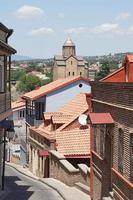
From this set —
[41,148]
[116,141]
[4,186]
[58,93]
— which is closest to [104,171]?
[116,141]

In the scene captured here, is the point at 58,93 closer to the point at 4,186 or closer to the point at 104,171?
the point at 4,186

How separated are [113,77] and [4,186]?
31.7ft

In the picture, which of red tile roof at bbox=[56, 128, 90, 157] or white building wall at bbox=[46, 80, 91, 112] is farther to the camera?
white building wall at bbox=[46, 80, 91, 112]

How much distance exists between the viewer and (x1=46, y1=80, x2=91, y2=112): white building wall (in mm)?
43125

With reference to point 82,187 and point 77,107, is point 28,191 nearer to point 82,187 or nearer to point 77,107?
point 82,187

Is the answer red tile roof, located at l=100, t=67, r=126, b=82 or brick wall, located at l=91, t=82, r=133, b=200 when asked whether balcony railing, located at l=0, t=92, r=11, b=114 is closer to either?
red tile roof, located at l=100, t=67, r=126, b=82

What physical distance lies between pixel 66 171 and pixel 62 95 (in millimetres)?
17433

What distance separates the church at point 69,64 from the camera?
392 feet

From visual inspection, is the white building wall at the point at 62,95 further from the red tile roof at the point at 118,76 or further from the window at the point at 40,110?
the red tile roof at the point at 118,76

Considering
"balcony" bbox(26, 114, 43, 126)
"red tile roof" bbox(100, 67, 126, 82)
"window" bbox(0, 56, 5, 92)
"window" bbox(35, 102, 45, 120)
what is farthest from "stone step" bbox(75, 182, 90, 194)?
"window" bbox(35, 102, 45, 120)

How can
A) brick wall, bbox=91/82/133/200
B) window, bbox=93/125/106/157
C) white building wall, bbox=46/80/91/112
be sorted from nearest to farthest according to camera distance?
brick wall, bbox=91/82/133/200 → window, bbox=93/125/106/157 → white building wall, bbox=46/80/91/112

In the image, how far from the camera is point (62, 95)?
43.6 metres

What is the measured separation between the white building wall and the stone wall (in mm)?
12280

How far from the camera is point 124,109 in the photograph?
50.3 feet
